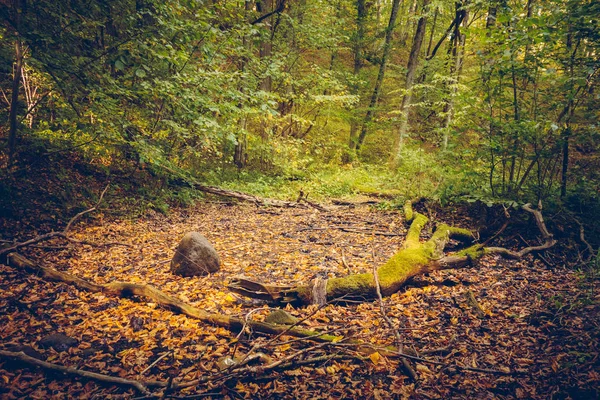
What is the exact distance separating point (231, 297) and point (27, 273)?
3.39m

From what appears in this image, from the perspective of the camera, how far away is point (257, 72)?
11.0 meters

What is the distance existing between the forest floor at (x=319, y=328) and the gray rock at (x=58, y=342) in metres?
0.07

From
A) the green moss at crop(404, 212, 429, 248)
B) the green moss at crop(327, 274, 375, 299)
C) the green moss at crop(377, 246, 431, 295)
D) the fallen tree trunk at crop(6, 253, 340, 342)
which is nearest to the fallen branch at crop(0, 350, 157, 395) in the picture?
the fallen tree trunk at crop(6, 253, 340, 342)

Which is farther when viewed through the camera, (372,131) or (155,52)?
(372,131)

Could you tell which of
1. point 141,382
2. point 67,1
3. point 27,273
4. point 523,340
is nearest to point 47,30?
point 67,1

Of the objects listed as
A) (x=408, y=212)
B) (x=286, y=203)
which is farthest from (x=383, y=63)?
(x=408, y=212)

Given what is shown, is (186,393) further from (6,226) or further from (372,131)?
(372,131)

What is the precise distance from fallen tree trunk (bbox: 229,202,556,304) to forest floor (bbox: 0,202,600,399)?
0.16m

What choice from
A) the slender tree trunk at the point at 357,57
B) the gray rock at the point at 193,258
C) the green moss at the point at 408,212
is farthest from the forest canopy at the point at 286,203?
the slender tree trunk at the point at 357,57

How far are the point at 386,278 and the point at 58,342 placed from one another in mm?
4262

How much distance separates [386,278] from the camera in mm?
4418

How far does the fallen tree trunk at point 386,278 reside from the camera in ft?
14.1

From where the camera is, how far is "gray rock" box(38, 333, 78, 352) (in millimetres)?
3408

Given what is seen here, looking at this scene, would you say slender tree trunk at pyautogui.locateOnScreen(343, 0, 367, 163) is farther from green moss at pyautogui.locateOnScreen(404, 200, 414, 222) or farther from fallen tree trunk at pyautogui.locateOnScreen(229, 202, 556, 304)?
fallen tree trunk at pyautogui.locateOnScreen(229, 202, 556, 304)
